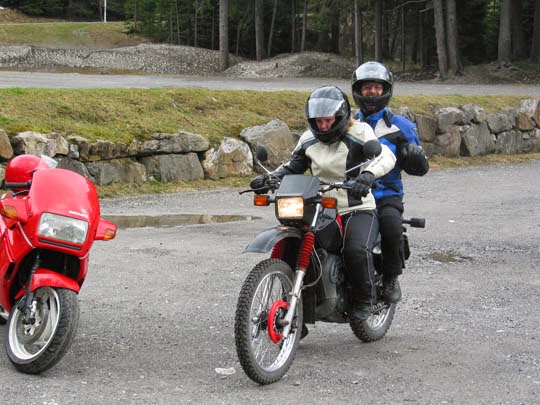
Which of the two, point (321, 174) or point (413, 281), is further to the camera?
point (413, 281)

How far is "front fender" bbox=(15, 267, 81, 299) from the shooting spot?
5488mm

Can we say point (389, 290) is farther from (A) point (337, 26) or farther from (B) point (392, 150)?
(A) point (337, 26)

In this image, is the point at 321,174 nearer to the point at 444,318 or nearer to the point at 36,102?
the point at 444,318

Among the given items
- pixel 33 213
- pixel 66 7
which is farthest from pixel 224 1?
pixel 33 213

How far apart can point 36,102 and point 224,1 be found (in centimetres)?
3194

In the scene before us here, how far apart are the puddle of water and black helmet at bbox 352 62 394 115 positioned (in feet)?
18.9

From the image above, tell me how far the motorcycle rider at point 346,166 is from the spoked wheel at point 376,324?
1.05ft

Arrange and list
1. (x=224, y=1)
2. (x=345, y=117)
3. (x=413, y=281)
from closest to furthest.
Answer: (x=345, y=117), (x=413, y=281), (x=224, y=1)

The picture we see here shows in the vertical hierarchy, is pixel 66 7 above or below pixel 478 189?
above

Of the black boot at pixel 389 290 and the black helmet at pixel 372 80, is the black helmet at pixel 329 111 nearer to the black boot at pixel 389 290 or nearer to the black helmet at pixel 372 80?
the black helmet at pixel 372 80

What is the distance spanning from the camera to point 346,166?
239 inches

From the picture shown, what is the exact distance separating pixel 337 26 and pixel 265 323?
52839 mm

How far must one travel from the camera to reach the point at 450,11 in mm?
39938

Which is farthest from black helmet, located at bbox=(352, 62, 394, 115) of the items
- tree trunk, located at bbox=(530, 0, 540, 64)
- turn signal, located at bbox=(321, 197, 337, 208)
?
tree trunk, located at bbox=(530, 0, 540, 64)
